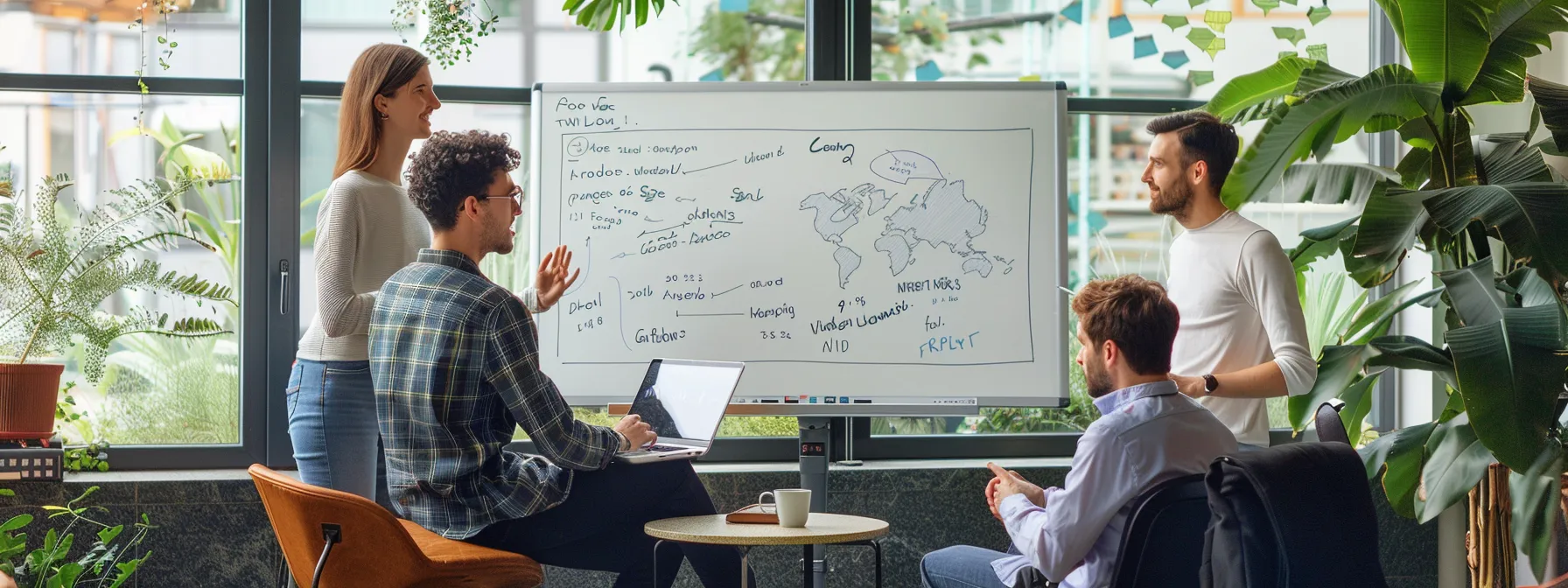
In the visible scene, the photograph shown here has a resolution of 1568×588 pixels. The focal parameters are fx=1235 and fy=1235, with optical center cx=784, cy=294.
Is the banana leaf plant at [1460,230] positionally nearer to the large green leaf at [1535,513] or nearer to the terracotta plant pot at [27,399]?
the large green leaf at [1535,513]

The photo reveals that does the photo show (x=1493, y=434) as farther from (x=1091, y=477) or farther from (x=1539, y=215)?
(x=1091, y=477)

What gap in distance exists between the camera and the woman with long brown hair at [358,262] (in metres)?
2.56

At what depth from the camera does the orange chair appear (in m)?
2.15

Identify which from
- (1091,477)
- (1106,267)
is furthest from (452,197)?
(1106,267)

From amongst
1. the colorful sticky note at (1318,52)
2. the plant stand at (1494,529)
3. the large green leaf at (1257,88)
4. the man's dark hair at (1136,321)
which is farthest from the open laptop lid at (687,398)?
the colorful sticky note at (1318,52)

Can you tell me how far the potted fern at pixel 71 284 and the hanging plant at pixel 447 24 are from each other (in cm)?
77

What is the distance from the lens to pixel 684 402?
8.72 ft

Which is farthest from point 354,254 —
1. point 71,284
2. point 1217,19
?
point 1217,19

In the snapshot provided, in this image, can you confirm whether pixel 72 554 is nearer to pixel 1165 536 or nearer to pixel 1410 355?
pixel 1165 536

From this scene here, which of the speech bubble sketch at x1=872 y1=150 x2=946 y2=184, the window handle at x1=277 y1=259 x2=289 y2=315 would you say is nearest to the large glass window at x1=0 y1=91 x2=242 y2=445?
the window handle at x1=277 y1=259 x2=289 y2=315

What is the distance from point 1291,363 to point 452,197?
71.7 inches

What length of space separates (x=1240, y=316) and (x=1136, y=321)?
0.87 meters

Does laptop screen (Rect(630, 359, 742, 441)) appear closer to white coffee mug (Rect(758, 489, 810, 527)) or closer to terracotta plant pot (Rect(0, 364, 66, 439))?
white coffee mug (Rect(758, 489, 810, 527))

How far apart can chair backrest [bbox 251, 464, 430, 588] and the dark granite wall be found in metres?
1.00
